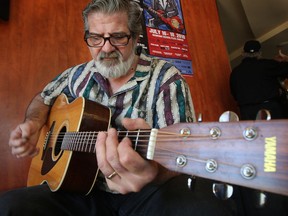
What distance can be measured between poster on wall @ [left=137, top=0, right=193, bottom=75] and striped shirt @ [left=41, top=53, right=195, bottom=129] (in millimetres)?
858

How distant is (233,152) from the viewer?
38cm

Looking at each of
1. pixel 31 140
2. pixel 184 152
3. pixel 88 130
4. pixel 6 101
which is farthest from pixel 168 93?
pixel 6 101

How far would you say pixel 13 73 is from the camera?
1.42 meters

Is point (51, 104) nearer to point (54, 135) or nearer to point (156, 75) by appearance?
point (54, 135)

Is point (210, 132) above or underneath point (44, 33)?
underneath

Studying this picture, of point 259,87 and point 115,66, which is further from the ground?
point 259,87

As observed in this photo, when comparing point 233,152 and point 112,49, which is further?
point 112,49

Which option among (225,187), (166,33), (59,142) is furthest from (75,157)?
(166,33)

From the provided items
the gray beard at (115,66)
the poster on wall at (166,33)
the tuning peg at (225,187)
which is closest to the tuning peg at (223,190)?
the tuning peg at (225,187)

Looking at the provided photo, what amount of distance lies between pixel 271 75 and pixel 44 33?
62.0 inches

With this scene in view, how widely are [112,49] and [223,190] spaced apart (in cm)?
67

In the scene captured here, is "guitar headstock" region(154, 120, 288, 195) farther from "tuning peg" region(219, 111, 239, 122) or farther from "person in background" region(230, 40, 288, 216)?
"person in background" region(230, 40, 288, 216)

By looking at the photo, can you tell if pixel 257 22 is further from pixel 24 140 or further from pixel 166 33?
pixel 24 140

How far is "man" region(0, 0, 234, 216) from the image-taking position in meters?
0.59
